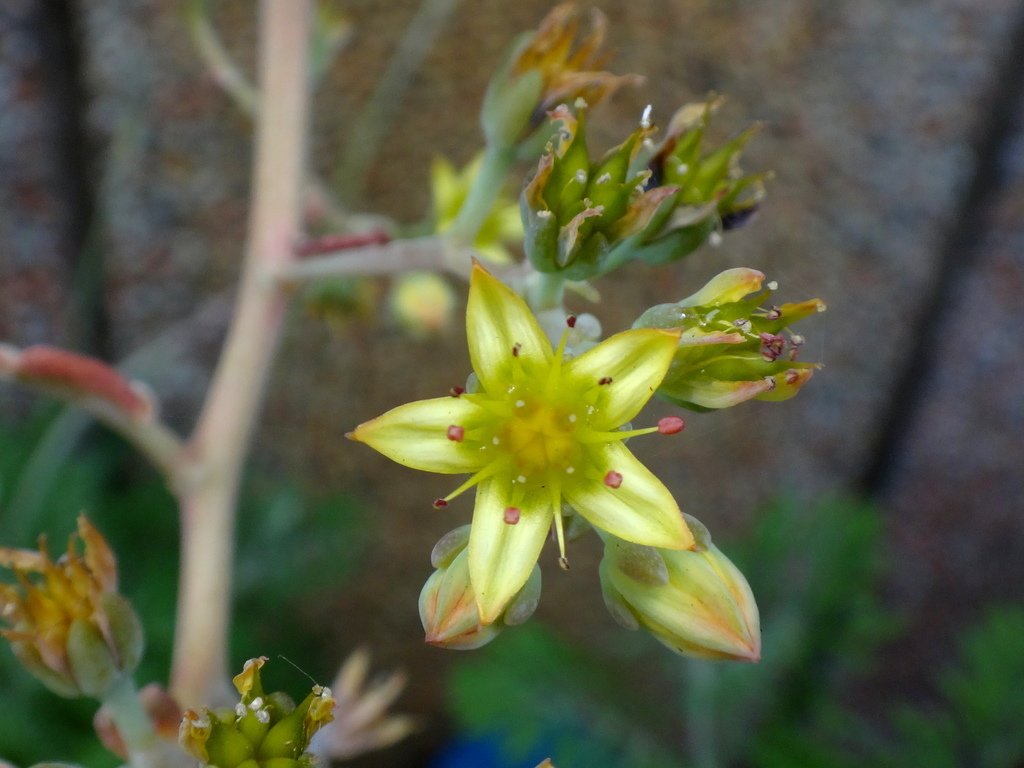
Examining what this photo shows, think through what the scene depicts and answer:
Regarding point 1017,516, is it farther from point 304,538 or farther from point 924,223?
point 304,538

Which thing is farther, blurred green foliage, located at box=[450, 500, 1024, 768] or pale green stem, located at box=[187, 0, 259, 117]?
blurred green foliage, located at box=[450, 500, 1024, 768]

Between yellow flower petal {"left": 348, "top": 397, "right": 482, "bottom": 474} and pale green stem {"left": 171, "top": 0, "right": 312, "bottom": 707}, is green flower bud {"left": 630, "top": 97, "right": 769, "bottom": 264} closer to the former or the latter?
yellow flower petal {"left": 348, "top": 397, "right": 482, "bottom": 474}

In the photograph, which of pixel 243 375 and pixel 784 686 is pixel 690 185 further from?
pixel 784 686

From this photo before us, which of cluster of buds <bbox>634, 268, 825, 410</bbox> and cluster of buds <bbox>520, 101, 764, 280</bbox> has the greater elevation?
cluster of buds <bbox>520, 101, 764, 280</bbox>

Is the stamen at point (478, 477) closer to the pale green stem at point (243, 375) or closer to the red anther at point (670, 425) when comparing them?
the red anther at point (670, 425)

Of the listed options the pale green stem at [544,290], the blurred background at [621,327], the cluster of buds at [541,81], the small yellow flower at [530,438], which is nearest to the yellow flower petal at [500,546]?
the small yellow flower at [530,438]

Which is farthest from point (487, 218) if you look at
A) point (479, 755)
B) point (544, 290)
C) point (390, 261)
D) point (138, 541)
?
point (479, 755)

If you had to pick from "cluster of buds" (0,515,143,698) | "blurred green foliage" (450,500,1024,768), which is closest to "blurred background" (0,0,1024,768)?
"blurred green foliage" (450,500,1024,768)
